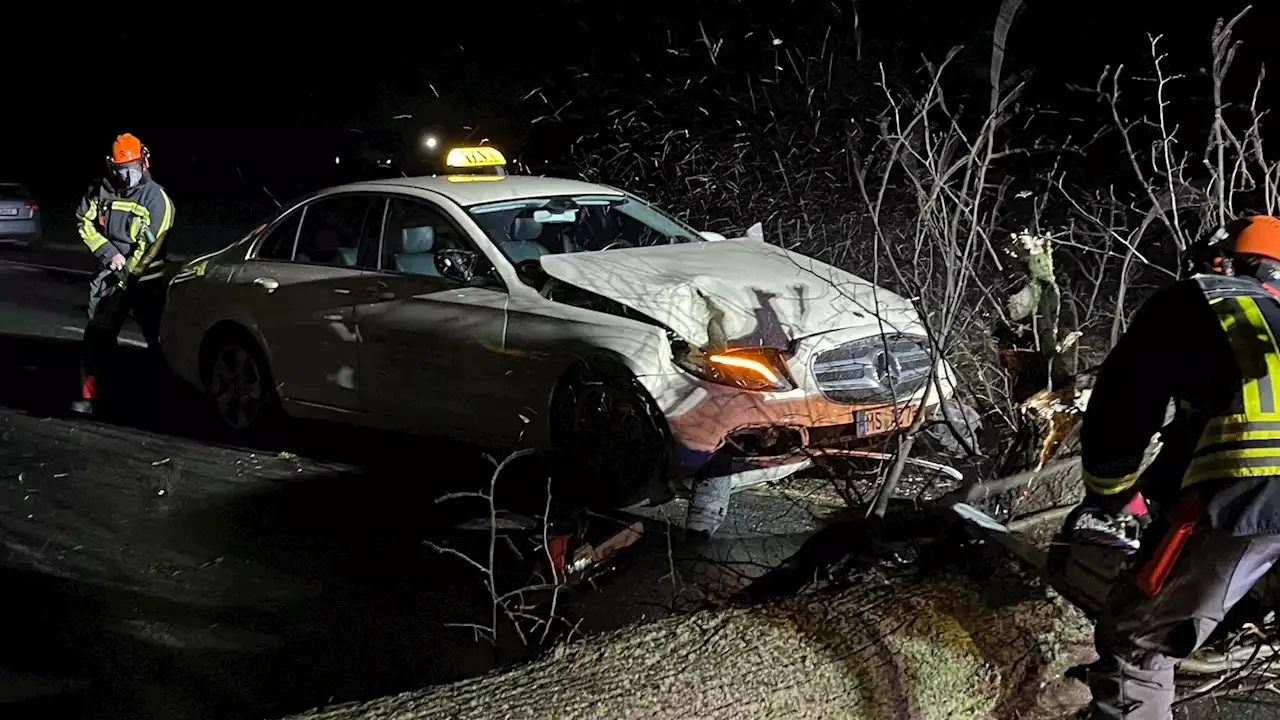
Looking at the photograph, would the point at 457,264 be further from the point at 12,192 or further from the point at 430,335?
the point at 12,192

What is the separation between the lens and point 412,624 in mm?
4086

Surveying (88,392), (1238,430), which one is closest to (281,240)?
(88,392)

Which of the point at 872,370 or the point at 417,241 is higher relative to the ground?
the point at 417,241

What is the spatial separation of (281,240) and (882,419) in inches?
131

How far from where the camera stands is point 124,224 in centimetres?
705

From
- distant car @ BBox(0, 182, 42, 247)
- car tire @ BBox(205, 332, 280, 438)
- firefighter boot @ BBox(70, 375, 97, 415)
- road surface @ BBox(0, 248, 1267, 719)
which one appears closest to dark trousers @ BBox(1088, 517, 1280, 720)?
road surface @ BBox(0, 248, 1267, 719)

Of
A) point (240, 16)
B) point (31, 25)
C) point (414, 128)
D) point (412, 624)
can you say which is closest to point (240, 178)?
point (240, 16)

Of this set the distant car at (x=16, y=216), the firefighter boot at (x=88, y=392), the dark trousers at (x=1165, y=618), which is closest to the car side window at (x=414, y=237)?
the firefighter boot at (x=88, y=392)

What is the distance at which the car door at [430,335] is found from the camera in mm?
5281

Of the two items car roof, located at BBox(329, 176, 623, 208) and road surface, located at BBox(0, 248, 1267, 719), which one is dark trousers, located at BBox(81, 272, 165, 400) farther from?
car roof, located at BBox(329, 176, 623, 208)

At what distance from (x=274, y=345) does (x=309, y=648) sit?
8.53 feet

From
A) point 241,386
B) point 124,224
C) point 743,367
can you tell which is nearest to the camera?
point 743,367

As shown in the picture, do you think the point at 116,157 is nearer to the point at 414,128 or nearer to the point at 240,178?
the point at 414,128

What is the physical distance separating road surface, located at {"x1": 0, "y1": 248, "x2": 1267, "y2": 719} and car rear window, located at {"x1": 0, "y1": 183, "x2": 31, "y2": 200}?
1088 centimetres
